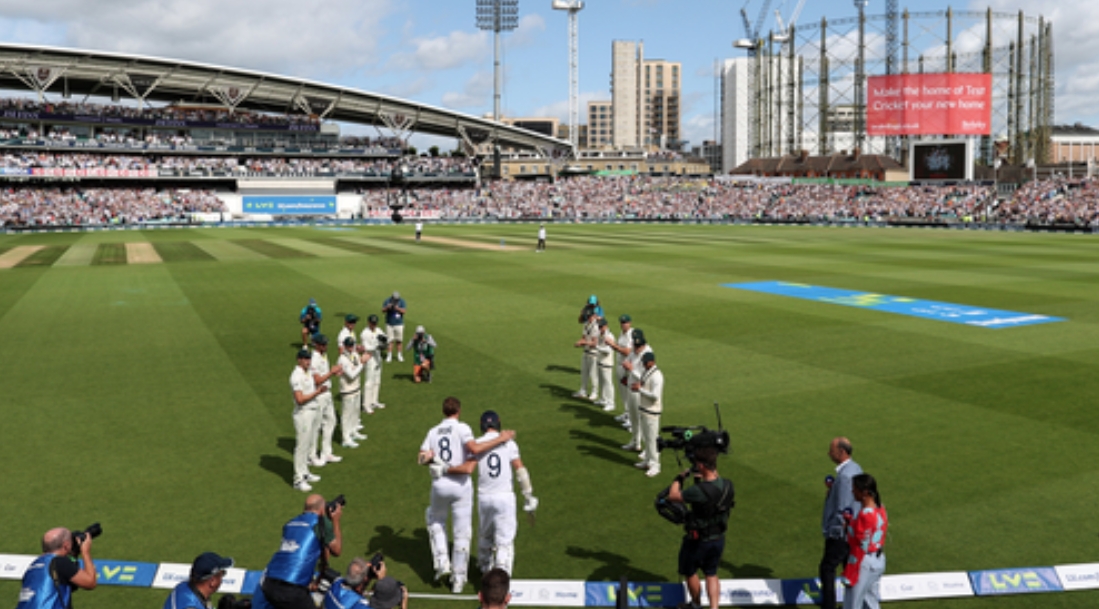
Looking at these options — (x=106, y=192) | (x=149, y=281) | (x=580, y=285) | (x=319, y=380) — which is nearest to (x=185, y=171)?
(x=106, y=192)

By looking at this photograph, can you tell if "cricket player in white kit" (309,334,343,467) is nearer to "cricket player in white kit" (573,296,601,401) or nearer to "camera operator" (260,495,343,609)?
"camera operator" (260,495,343,609)

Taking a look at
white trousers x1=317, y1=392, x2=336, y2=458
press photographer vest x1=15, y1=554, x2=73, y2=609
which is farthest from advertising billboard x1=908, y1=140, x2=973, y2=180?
press photographer vest x1=15, y1=554, x2=73, y2=609

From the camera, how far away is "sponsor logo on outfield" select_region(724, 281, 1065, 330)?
22375mm

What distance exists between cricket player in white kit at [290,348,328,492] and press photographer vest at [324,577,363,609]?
4778 mm

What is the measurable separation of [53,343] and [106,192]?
243 ft

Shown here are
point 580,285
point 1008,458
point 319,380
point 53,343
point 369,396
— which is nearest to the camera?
point 319,380

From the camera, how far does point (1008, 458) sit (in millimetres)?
11297

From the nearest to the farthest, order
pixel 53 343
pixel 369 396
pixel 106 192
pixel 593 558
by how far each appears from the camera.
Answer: pixel 593 558, pixel 369 396, pixel 53 343, pixel 106 192

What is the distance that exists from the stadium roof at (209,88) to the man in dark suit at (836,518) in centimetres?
9469

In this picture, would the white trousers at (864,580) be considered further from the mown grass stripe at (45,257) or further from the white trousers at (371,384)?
the mown grass stripe at (45,257)

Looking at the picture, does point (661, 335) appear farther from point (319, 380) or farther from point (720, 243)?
point (720, 243)

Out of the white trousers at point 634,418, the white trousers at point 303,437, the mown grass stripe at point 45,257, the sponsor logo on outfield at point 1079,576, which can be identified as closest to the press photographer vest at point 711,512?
the sponsor logo on outfield at point 1079,576

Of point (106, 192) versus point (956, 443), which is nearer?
point (956, 443)

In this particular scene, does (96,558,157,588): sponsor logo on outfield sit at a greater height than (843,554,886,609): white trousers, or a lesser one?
lesser
